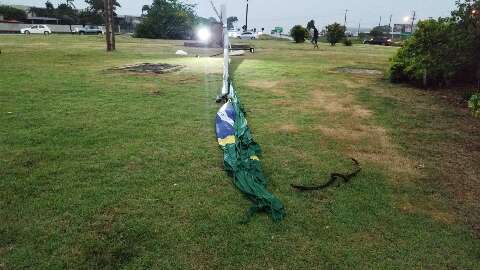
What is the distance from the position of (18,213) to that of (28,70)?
11202 mm

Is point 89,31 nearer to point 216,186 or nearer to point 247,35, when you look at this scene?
point 247,35

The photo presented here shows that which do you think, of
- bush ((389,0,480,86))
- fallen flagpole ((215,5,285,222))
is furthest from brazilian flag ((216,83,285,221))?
bush ((389,0,480,86))

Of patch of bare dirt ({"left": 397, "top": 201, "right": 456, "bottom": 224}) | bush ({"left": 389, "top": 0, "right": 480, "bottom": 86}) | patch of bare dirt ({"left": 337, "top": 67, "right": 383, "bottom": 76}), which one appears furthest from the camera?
patch of bare dirt ({"left": 337, "top": 67, "right": 383, "bottom": 76})

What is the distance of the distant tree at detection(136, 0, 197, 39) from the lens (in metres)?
53.9

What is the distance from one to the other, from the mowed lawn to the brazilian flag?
15 cm

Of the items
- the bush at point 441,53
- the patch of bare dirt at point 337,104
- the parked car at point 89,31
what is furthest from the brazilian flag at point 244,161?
the parked car at point 89,31

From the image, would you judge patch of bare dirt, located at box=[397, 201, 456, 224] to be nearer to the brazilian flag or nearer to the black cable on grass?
the black cable on grass

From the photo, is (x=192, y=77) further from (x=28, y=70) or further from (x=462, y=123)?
(x=462, y=123)

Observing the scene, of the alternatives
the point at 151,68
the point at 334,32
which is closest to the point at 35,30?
the point at 334,32

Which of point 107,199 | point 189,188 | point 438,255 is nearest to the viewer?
point 438,255

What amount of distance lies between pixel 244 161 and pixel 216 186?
75 centimetres

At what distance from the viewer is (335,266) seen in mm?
3418

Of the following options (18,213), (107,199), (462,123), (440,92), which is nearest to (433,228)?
(107,199)

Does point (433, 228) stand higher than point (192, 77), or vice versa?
point (192, 77)
